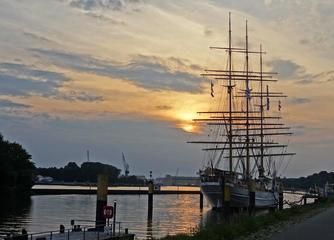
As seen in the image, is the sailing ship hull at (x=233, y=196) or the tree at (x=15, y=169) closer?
the sailing ship hull at (x=233, y=196)

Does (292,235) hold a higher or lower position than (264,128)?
lower

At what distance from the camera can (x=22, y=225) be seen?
51281mm

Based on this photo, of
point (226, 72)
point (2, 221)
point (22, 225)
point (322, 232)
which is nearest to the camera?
point (322, 232)

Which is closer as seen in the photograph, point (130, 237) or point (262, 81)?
point (130, 237)

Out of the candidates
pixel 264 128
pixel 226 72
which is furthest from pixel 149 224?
Answer: pixel 264 128

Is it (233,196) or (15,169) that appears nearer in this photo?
(233,196)

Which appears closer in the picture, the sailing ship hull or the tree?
the sailing ship hull

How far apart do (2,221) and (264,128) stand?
197 feet

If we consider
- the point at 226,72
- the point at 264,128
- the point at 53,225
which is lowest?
the point at 53,225

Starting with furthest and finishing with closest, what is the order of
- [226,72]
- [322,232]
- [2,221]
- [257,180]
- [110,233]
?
[257,180] < [226,72] < [2,221] < [110,233] < [322,232]

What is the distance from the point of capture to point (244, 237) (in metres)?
24.0

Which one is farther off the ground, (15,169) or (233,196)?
(15,169)

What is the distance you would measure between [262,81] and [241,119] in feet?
41.3

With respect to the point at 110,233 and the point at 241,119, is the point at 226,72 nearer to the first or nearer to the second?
the point at 241,119
